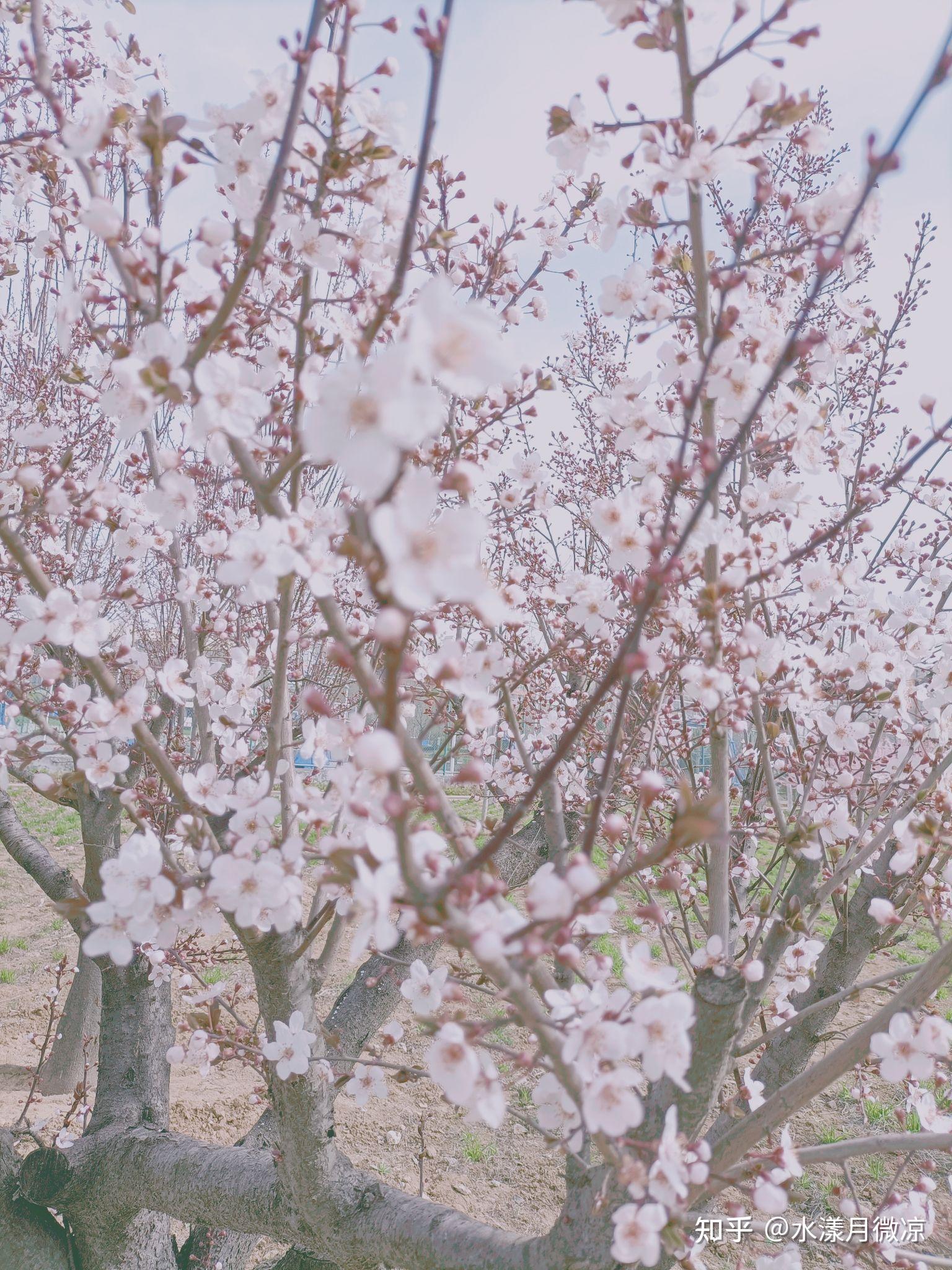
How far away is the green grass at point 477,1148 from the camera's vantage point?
15.4 ft

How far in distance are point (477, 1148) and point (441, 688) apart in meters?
3.83

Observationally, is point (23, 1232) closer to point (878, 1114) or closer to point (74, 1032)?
point (74, 1032)

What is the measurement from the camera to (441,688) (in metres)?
2.30

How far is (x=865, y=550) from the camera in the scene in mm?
4199

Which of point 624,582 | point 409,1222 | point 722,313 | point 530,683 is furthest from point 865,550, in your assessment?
point 409,1222

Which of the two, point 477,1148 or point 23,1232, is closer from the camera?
point 23,1232

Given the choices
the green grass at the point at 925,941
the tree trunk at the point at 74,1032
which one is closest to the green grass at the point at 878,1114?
the green grass at the point at 925,941

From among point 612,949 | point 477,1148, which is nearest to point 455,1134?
point 477,1148

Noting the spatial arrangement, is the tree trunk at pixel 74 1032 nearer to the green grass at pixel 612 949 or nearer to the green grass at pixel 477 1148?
the green grass at pixel 477 1148

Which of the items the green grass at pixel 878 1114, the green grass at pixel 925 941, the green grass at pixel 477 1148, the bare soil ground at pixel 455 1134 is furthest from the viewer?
the green grass at pixel 925 941

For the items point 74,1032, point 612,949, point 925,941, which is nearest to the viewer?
point 74,1032

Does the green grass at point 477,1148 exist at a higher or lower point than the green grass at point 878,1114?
lower

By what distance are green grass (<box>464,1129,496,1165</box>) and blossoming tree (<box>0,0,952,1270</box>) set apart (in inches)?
50.9

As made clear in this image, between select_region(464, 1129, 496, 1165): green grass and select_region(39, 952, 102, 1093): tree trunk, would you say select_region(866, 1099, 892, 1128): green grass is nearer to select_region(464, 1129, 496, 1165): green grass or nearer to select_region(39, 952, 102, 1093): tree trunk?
select_region(464, 1129, 496, 1165): green grass
